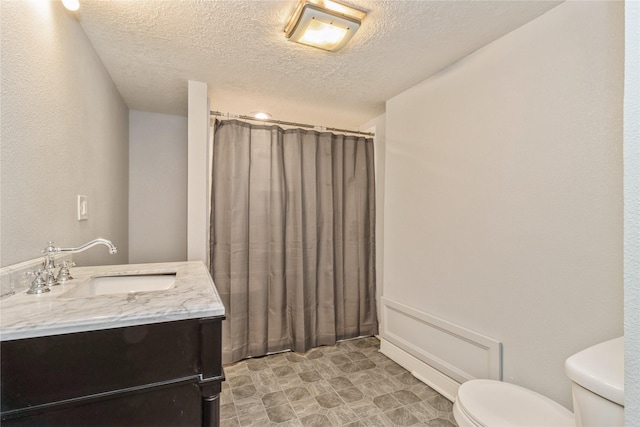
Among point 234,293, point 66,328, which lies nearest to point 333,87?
point 234,293

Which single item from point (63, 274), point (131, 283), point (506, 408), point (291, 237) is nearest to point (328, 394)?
point (506, 408)

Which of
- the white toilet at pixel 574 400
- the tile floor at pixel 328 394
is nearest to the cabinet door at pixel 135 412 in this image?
the tile floor at pixel 328 394

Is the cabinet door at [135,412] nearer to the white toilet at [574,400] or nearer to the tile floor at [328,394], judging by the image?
the tile floor at [328,394]

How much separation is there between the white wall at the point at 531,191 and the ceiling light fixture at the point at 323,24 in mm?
822

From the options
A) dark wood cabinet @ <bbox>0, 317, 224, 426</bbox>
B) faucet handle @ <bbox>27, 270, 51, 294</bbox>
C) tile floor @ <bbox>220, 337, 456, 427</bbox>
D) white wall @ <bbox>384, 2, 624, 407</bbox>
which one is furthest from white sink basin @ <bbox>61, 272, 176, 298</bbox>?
white wall @ <bbox>384, 2, 624, 407</bbox>

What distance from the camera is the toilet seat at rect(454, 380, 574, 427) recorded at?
1.16 metres

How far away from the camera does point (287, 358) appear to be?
8.17 feet

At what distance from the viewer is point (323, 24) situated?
148 cm

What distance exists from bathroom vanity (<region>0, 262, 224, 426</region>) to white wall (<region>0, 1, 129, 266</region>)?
0.32 m

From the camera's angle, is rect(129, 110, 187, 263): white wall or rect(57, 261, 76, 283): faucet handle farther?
rect(129, 110, 187, 263): white wall

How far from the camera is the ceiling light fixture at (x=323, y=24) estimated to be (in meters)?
1.38

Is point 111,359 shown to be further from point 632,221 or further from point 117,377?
point 632,221

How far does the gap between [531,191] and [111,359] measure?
72.6 inches

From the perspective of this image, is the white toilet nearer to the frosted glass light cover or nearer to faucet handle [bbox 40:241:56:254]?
the frosted glass light cover
